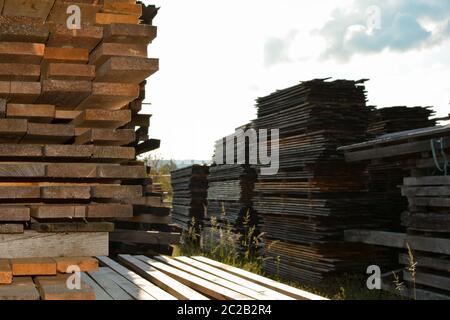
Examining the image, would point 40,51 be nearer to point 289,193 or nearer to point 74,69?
point 74,69

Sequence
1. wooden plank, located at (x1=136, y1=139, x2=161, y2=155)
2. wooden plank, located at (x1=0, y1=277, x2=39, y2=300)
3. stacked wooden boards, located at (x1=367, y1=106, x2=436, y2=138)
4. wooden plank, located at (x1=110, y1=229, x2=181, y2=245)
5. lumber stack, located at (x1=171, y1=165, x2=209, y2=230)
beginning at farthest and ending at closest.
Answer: lumber stack, located at (x1=171, y1=165, x2=209, y2=230), stacked wooden boards, located at (x1=367, y1=106, x2=436, y2=138), wooden plank, located at (x1=136, y1=139, x2=161, y2=155), wooden plank, located at (x1=110, y1=229, x2=181, y2=245), wooden plank, located at (x1=0, y1=277, x2=39, y2=300)

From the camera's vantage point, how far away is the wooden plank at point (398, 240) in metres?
8.28

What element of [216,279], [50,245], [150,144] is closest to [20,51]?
[50,245]

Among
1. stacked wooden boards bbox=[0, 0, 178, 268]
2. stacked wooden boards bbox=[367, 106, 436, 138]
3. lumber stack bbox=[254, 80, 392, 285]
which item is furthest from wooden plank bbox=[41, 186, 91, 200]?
stacked wooden boards bbox=[367, 106, 436, 138]

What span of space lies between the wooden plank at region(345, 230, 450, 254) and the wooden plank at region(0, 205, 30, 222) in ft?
18.7

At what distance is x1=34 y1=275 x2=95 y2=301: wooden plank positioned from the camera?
12.9 ft

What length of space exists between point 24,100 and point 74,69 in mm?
444

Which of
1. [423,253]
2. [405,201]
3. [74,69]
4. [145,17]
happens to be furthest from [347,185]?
[74,69]

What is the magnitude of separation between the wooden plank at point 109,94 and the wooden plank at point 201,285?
1554 mm

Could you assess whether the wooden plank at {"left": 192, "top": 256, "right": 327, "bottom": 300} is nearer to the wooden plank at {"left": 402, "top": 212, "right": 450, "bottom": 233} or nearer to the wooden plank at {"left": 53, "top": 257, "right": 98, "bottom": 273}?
the wooden plank at {"left": 53, "top": 257, "right": 98, "bottom": 273}

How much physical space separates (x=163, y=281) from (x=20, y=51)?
2114 mm

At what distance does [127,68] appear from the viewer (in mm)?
4422

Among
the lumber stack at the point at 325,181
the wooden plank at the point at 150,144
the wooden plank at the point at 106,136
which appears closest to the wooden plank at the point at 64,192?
the wooden plank at the point at 106,136

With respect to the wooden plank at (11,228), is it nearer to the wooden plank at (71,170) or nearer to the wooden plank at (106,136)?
the wooden plank at (71,170)
